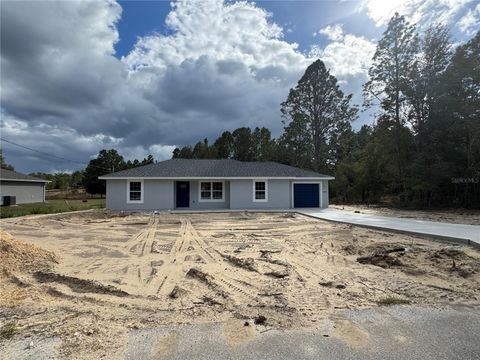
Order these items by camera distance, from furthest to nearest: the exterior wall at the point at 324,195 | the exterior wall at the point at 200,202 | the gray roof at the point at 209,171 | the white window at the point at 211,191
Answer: the exterior wall at the point at 324,195 → the white window at the point at 211,191 → the exterior wall at the point at 200,202 → the gray roof at the point at 209,171

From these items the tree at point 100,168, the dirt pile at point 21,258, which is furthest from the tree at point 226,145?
the dirt pile at point 21,258

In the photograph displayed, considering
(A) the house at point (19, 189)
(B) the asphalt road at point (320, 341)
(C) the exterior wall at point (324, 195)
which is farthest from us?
(A) the house at point (19, 189)

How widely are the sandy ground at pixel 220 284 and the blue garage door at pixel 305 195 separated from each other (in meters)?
12.9

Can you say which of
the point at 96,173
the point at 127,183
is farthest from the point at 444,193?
the point at 96,173

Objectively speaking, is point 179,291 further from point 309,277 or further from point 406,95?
point 406,95

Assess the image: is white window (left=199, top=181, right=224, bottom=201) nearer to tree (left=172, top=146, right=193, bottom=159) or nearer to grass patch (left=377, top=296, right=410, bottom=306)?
grass patch (left=377, top=296, right=410, bottom=306)

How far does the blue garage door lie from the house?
25.2 m

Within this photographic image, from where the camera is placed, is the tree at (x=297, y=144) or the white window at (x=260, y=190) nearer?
the white window at (x=260, y=190)

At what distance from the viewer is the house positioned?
1150 inches

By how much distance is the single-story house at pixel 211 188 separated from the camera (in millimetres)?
20766

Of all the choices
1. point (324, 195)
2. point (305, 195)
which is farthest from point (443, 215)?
point (305, 195)

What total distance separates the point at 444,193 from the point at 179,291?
26.1 meters

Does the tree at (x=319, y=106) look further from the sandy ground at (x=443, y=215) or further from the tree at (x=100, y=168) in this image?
the tree at (x=100, y=168)

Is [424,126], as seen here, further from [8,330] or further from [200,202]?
[8,330]
